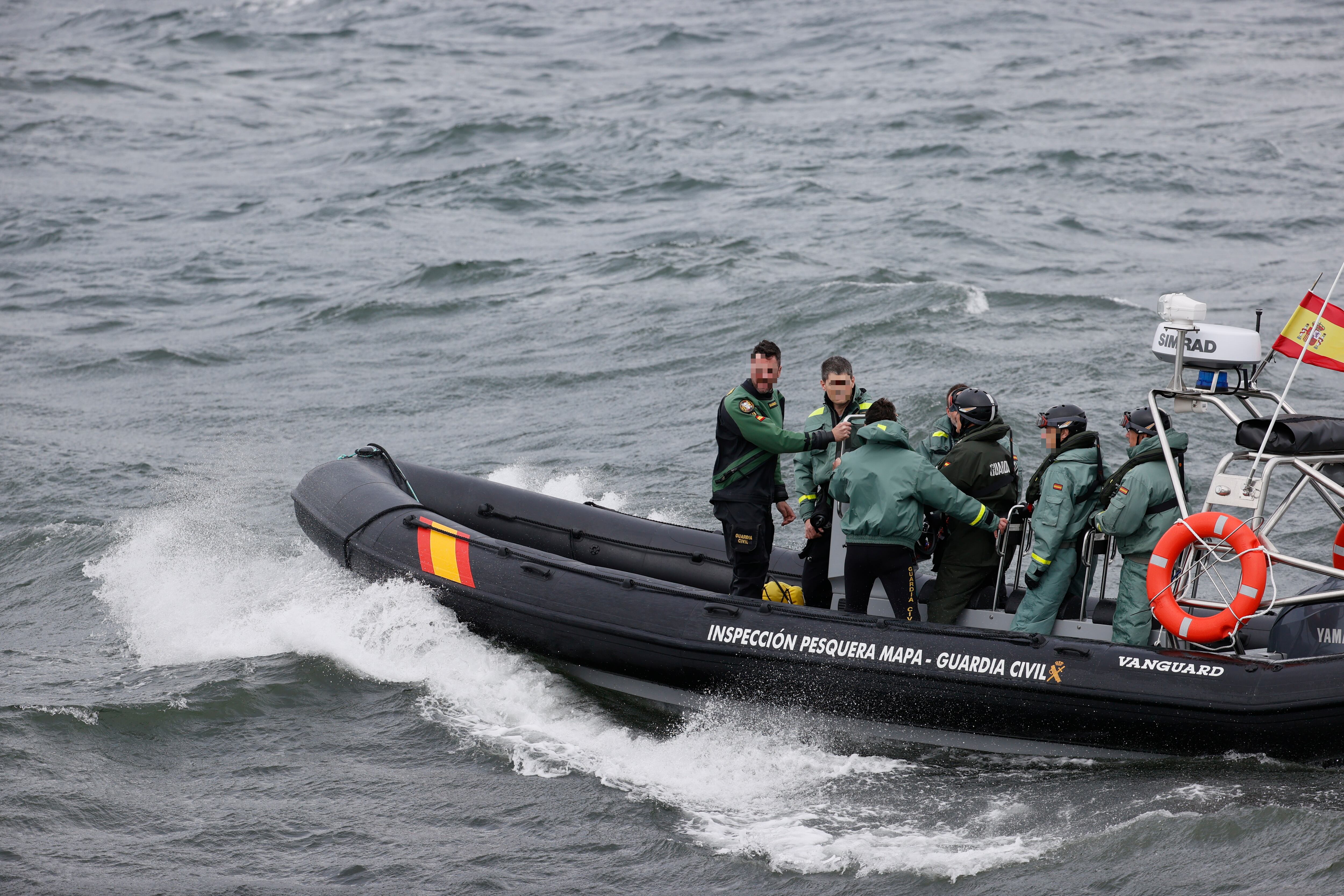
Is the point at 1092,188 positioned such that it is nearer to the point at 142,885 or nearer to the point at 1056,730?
the point at 1056,730

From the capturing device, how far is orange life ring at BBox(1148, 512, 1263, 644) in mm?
5285

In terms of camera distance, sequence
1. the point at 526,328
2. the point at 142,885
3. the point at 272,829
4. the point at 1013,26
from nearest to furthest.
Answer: the point at 142,885 < the point at 272,829 < the point at 526,328 < the point at 1013,26

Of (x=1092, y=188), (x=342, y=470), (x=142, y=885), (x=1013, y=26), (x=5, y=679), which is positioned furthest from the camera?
(x=1013, y=26)

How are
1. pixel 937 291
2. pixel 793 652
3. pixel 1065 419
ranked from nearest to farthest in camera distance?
1. pixel 1065 419
2. pixel 793 652
3. pixel 937 291

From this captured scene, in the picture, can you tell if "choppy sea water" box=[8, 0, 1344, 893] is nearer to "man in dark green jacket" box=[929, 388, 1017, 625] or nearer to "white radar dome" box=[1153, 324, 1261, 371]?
"man in dark green jacket" box=[929, 388, 1017, 625]

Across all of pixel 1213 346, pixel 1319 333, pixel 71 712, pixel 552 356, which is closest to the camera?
pixel 1319 333

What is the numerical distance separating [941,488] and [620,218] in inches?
532

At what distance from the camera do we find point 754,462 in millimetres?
6051

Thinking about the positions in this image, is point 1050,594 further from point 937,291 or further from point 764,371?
point 937,291

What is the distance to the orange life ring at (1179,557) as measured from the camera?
529 cm

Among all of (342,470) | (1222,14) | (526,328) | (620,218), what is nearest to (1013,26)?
(1222,14)

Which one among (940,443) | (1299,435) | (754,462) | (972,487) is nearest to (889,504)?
(972,487)

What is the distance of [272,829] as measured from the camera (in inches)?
215

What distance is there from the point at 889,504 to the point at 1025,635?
83cm
